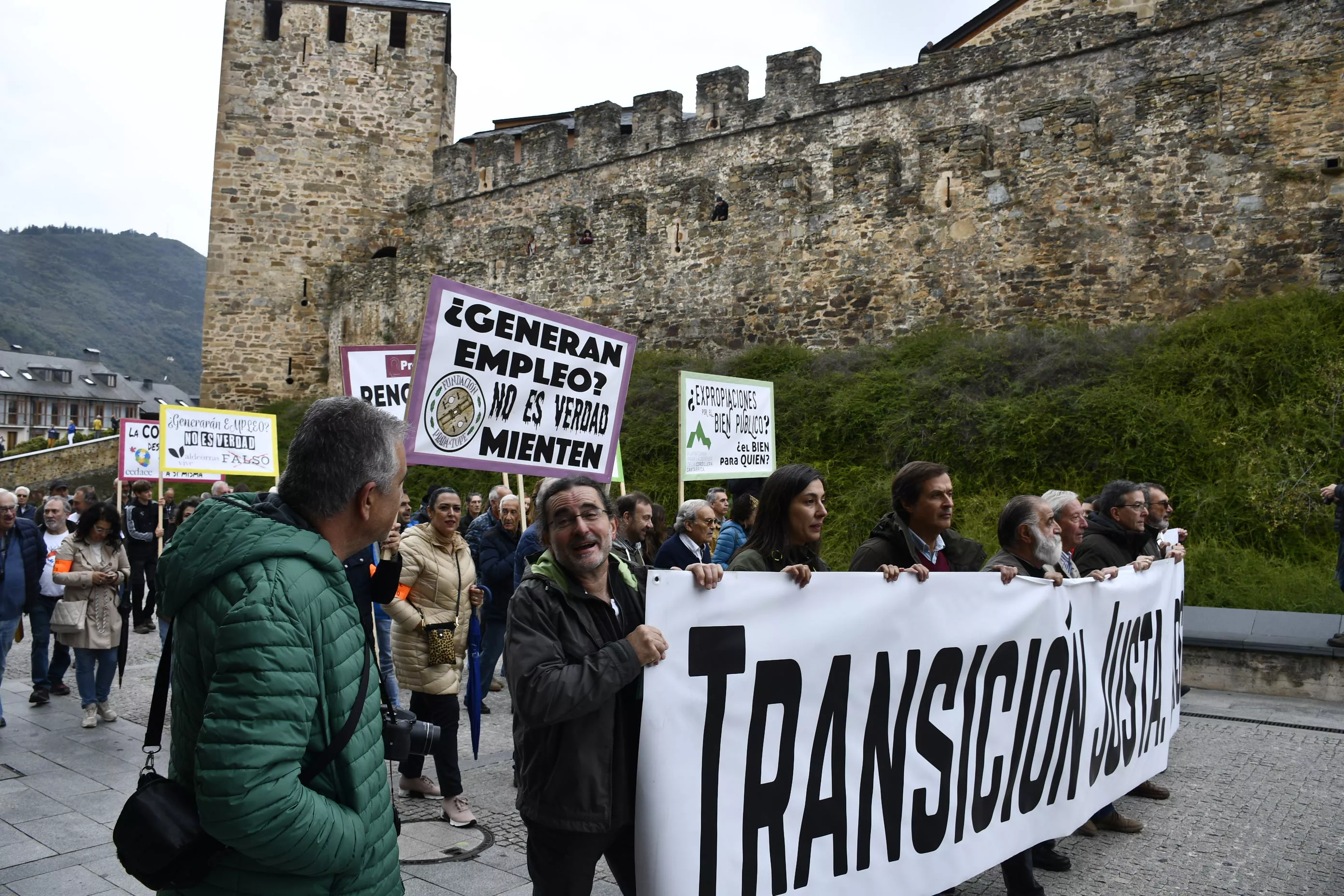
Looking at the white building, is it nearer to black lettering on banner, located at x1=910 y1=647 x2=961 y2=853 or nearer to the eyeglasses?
the eyeglasses

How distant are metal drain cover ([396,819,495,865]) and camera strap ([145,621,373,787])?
2205 millimetres

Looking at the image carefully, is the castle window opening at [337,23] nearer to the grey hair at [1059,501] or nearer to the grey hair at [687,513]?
the grey hair at [687,513]

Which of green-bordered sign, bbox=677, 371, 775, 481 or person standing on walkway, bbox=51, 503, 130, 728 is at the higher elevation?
green-bordered sign, bbox=677, 371, 775, 481

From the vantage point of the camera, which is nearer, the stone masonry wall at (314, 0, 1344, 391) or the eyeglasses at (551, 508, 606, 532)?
the eyeglasses at (551, 508, 606, 532)

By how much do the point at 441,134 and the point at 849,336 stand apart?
15494mm

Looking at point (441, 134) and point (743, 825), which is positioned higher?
point (441, 134)

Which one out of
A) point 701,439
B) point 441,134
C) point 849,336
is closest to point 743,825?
point 701,439

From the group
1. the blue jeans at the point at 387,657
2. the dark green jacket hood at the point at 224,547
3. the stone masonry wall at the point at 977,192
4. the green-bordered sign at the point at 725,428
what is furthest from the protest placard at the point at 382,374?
the stone masonry wall at the point at 977,192

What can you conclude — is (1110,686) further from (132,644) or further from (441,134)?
(441,134)

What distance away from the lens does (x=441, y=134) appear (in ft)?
84.8

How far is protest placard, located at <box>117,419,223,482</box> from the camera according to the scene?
12312 millimetres

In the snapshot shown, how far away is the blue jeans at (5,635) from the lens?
251 inches

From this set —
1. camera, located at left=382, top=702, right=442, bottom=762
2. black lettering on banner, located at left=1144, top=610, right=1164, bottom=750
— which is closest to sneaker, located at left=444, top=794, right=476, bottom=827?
camera, located at left=382, top=702, right=442, bottom=762

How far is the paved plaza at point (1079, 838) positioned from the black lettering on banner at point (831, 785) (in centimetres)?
121
